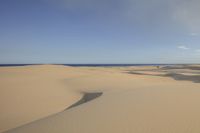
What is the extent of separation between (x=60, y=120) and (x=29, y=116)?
3012mm

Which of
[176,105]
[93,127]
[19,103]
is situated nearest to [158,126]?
[93,127]

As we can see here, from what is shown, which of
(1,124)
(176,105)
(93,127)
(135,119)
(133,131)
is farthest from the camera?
(1,124)

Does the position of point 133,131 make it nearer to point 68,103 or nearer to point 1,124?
point 1,124

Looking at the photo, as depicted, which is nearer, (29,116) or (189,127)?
(189,127)

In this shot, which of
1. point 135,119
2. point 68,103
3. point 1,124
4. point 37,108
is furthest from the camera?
point 68,103

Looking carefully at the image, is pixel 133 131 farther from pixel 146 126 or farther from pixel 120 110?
pixel 120 110

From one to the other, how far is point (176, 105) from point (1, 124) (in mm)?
5446

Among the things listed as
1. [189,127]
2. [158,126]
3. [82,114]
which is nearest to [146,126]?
[158,126]

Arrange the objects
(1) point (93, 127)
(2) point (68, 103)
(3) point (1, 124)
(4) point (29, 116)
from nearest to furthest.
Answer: (1) point (93, 127)
(3) point (1, 124)
(4) point (29, 116)
(2) point (68, 103)

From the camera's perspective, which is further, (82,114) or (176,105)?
(176,105)

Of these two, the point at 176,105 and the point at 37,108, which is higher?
the point at 176,105

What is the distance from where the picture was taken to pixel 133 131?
3.78 m

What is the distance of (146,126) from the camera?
3986mm

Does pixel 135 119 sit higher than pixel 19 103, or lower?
higher
